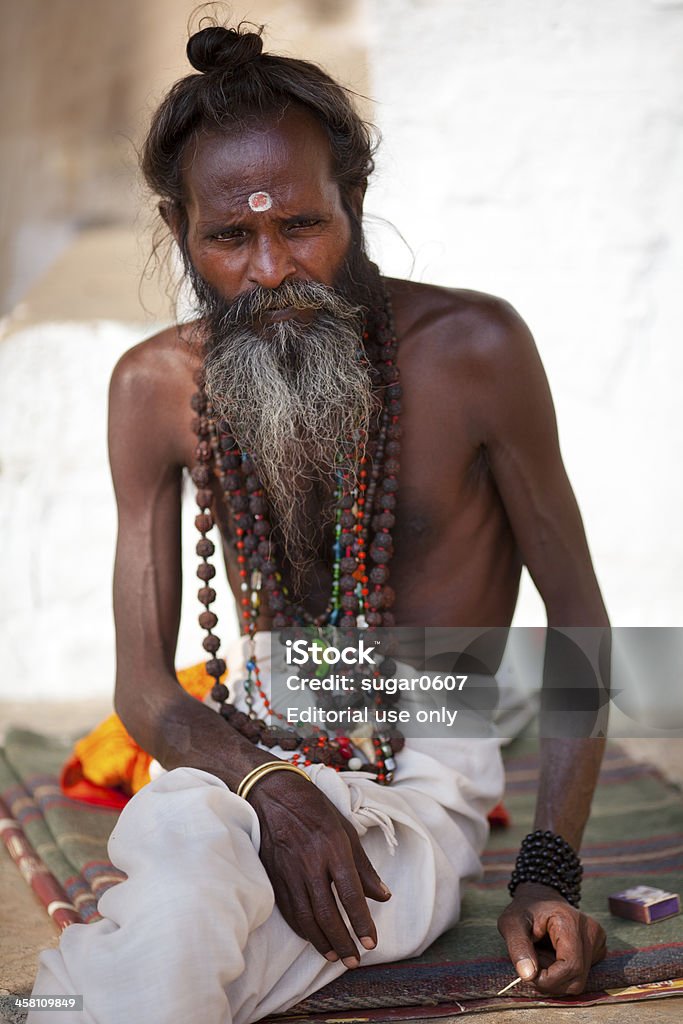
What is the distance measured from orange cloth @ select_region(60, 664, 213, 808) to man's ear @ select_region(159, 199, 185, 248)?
118cm

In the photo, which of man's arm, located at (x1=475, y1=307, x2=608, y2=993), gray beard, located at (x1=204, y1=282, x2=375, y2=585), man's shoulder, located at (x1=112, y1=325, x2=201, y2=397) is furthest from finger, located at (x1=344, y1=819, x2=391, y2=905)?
man's shoulder, located at (x1=112, y1=325, x2=201, y2=397)

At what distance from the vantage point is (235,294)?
7.88ft

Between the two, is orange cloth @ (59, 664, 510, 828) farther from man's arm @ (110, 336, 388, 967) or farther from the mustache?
the mustache

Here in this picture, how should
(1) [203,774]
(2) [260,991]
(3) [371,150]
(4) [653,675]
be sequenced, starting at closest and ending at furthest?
(2) [260,991] < (1) [203,774] < (3) [371,150] < (4) [653,675]

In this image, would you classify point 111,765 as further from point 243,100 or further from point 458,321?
point 243,100

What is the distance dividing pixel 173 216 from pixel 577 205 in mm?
2534

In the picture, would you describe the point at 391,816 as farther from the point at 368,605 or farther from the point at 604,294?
the point at 604,294

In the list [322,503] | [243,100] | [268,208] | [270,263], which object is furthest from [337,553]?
[243,100]

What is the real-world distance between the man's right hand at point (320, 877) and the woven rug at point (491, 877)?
0.51 ft

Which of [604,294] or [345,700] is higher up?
[604,294]

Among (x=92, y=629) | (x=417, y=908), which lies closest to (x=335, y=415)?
(x=417, y=908)

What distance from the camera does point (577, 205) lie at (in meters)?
4.71

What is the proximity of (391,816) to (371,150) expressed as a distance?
1435 mm

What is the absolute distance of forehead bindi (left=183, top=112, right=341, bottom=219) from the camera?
2316 mm
